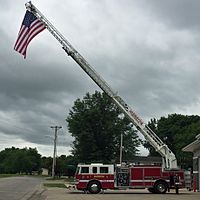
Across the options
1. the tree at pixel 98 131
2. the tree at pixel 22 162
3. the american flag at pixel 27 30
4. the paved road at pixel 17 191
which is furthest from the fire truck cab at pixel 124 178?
the tree at pixel 22 162

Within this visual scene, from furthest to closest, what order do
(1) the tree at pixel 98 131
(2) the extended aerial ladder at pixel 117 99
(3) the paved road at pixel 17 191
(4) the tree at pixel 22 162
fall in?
1. (4) the tree at pixel 22 162
2. (1) the tree at pixel 98 131
3. (2) the extended aerial ladder at pixel 117 99
4. (3) the paved road at pixel 17 191

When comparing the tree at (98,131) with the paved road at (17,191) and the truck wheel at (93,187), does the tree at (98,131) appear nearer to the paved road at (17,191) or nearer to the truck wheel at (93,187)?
the paved road at (17,191)

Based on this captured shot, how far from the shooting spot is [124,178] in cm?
3061

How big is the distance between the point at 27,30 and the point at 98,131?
145 feet

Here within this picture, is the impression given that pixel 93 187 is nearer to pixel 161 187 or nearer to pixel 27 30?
pixel 161 187

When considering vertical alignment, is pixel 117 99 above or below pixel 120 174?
above

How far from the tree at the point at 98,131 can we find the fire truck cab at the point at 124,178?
35.8 meters

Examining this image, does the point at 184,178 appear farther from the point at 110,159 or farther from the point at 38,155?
the point at 38,155

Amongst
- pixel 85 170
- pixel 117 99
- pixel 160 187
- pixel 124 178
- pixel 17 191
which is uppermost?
pixel 117 99

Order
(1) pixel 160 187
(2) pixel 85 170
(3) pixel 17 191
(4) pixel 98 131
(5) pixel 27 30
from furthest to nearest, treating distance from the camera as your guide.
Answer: (4) pixel 98 131
(3) pixel 17 191
(2) pixel 85 170
(1) pixel 160 187
(5) pixel 27 30

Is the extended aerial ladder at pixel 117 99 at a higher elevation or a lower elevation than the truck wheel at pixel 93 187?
higher

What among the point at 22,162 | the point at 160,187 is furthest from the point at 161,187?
the point at 22,162

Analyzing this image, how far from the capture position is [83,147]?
222 feet

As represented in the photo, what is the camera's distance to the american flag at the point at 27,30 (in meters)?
25.4
